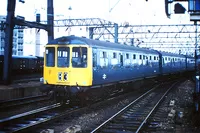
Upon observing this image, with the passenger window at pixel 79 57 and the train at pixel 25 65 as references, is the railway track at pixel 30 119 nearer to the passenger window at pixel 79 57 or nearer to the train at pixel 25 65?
the passenger window at pixel 79 57

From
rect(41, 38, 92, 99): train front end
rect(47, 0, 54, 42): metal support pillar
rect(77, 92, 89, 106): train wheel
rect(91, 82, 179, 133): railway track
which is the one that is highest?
rect(47, 0, 54, 42): metal support pillar

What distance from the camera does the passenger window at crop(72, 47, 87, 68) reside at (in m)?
13.4

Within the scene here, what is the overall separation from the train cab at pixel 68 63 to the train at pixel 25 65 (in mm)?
16349

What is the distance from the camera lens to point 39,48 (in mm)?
84188

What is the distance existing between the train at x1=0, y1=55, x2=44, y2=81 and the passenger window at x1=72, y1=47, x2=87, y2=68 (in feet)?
56.5

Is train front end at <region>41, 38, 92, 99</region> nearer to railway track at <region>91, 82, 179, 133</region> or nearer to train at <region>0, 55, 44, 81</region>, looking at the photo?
railway track at <region>91, 82, 179, 133</region>

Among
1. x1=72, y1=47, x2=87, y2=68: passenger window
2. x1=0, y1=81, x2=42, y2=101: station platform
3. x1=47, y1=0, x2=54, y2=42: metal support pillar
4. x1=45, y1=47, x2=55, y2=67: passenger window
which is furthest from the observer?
x1=47, y1=0, x2=54, y2=42: metal support pillar

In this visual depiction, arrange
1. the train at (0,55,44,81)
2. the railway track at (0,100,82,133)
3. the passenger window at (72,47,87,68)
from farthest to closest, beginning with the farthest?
the train at (0,55,44,81)
the passenger window at (72,47,87,68)
the railway track at (0,100,82,133)

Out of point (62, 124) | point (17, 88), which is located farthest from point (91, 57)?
point (17, 88)

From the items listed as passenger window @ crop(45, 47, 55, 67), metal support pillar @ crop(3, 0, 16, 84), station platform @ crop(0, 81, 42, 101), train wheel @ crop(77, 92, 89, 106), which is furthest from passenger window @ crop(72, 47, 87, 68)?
Result: metal support pillar @ crop(3, 0, 16, 84)

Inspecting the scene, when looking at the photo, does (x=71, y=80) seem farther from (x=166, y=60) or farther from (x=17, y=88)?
(x=166, y=60)

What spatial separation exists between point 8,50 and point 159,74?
14254mm

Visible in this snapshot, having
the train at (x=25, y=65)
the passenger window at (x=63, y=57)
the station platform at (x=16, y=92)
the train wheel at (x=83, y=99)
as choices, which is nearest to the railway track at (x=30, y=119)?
the train wheel at (x=83, y=99)

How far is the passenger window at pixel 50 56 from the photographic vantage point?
14.0 meters
